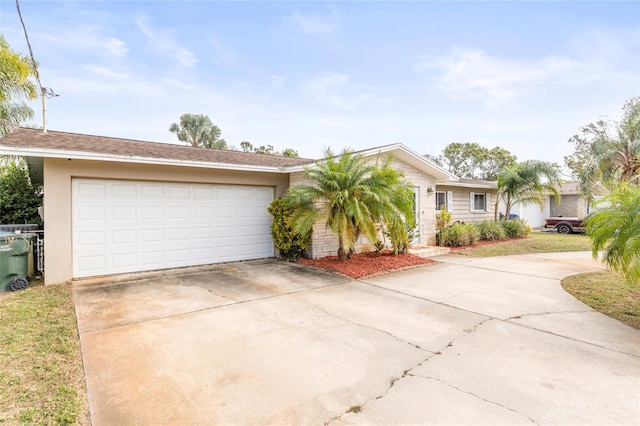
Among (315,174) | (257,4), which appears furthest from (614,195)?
(257,4)

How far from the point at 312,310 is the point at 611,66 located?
14.5 metres

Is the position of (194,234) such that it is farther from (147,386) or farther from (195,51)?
(195,51)

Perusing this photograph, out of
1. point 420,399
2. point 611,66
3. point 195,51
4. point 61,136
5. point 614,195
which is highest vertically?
point 195,51

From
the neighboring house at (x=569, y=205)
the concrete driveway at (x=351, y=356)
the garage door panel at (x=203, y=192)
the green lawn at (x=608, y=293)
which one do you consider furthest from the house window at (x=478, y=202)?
the garage door panel at (x=203, y=192)

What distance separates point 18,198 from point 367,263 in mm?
10762

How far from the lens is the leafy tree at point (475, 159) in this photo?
3669 cm

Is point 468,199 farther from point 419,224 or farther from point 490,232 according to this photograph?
point 419,224

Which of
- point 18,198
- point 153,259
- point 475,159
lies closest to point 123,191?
point 153,259

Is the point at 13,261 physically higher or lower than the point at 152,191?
lower

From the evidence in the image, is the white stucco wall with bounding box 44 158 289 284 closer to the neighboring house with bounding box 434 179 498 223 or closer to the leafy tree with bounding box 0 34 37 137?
the leafy tree with bounding box 0 34 37 137

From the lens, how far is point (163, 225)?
27.0 ft

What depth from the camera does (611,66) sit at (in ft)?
39.0

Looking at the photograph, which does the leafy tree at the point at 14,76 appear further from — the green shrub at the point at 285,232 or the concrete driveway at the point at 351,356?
the green shrub at the point at 285,232

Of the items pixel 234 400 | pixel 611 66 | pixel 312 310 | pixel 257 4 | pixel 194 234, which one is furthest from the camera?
pixel 611 66
